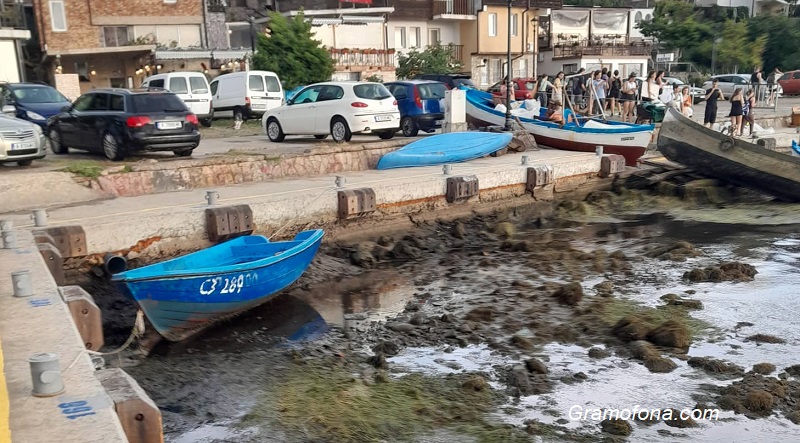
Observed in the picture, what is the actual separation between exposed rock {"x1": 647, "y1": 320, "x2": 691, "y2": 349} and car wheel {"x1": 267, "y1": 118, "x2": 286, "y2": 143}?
13445 mm

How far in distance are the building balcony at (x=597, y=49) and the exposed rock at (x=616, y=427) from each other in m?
44.0

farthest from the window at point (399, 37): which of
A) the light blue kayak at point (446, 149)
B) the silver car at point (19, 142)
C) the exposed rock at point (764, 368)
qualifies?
the exposed rock at point (764, 368)

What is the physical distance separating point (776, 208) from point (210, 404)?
14141mm

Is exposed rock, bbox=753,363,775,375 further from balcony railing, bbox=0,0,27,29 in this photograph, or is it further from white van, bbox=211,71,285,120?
balcony railing, bbox=0,0,27,29

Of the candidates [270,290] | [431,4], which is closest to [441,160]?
[270,290]

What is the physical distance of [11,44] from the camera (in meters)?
29.9

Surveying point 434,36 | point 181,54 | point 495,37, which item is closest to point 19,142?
point 181,54

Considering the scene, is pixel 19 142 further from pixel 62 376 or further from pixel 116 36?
pixel 116 36

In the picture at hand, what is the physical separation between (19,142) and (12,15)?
21.8 metres

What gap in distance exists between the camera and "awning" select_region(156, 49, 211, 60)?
31.9 meters

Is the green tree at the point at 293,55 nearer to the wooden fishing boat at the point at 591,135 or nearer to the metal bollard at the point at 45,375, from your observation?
the wooden fishing boat at the point at 591,135

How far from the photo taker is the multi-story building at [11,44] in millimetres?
29516

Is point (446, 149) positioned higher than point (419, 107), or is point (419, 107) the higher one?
point (419, 107)

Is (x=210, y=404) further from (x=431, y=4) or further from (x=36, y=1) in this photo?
(x=431, y=4)
